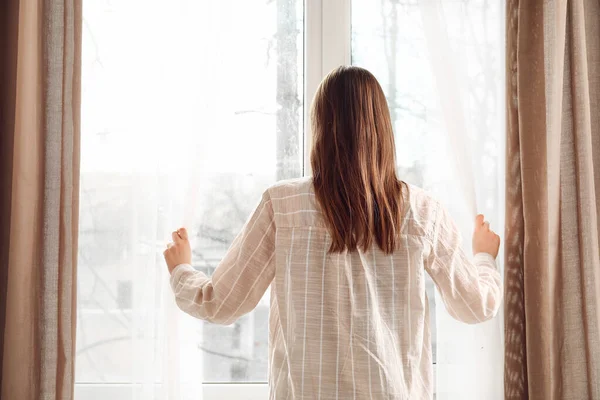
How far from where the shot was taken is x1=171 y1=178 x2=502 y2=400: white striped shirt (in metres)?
1.24

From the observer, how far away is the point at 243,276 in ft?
4.36

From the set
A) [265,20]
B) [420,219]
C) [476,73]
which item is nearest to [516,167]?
[476,73]

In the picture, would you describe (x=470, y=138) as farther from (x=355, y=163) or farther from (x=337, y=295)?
(x=337, y=295)

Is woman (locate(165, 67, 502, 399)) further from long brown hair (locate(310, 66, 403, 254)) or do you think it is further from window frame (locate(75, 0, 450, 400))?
window frame (locate(75, 0, 450, 400))

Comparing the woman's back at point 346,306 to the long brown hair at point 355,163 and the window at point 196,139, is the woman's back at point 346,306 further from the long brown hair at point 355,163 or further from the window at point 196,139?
the window at point 196,139

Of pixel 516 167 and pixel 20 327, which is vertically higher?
pixel 516 167

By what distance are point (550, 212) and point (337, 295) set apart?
680 mm

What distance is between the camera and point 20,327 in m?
1.47

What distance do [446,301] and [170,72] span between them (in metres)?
0.94

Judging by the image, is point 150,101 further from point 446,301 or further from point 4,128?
point 446,301

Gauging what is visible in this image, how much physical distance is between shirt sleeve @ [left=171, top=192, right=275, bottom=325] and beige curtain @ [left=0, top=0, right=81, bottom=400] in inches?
15.3

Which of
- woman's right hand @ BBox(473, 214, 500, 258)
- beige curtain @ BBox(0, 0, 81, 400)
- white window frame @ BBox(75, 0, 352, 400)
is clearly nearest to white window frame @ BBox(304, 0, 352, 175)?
white window frame @ BBox(75, 0, 352, 400)

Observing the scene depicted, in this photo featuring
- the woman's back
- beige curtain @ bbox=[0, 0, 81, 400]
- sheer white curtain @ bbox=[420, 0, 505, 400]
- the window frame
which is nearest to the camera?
the woman's back

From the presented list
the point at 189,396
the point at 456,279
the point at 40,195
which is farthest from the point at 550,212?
the point at 40,195
